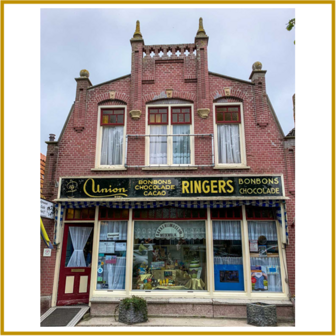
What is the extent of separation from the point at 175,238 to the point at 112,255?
2104 millimetres

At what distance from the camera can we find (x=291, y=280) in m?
8.55

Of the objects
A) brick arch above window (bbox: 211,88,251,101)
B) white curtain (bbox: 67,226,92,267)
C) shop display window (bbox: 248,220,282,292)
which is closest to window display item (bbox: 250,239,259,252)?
shop display window (bbox: 248,220,282,292)

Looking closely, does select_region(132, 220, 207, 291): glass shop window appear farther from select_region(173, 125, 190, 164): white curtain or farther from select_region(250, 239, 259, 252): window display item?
select_region(173, 125, 190, 164): white curtain

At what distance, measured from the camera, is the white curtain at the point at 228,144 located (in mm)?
9688

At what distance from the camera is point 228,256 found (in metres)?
8.88

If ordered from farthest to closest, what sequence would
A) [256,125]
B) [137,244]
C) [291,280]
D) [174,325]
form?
[256,125], [137,244], [291,280], [174,325]

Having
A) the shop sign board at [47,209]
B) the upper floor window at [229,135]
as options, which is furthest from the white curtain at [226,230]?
the shop sign board at [47,209]

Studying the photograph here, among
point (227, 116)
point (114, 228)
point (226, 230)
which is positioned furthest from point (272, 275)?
point (227, 116)

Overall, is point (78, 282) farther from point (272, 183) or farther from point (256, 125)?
point (256, 125)

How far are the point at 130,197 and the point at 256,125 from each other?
498 cm

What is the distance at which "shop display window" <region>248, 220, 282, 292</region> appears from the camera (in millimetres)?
8680

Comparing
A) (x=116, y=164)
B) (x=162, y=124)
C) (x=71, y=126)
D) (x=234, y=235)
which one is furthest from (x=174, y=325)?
(x=71, y=126)

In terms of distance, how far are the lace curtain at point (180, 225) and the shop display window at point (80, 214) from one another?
158cm

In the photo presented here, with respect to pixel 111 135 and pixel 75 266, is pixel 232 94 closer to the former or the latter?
pixel 111 135
